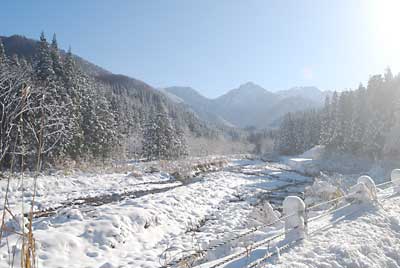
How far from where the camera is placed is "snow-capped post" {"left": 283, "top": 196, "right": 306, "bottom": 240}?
419 centimetres

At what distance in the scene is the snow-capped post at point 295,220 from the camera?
165 inches

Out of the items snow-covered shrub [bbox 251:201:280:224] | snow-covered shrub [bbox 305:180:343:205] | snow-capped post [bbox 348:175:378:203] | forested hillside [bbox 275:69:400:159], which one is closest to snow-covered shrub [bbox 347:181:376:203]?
snow-capped post [bbox 348:175:378:203]

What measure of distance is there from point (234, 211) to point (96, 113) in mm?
23657

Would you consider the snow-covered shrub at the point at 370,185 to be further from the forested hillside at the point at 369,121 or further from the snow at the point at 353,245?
the forested hillside at the point at 369,121

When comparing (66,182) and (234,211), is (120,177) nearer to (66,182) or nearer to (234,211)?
(66,182)

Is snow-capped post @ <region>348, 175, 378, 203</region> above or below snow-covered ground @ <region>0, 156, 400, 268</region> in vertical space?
above

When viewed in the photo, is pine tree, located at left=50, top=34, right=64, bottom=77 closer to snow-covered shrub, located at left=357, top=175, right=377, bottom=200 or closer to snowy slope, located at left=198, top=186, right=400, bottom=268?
snow-covered shrub, located at left=357, top=175, right=377, bottom=200

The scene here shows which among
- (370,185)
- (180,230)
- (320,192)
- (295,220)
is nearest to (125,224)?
(180,230)

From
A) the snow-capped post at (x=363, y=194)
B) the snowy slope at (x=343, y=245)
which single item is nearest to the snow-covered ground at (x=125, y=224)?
the snowy slope at (x=343, y=245)

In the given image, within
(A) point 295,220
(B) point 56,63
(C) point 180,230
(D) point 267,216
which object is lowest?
(C) point 180,230

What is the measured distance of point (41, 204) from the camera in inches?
378

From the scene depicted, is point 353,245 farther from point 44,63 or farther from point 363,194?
point 44,63

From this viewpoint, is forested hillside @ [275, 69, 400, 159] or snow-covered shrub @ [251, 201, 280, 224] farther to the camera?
forested hillside @ [275, 69, 400, 159]

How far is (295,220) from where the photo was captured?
421 centimetres
